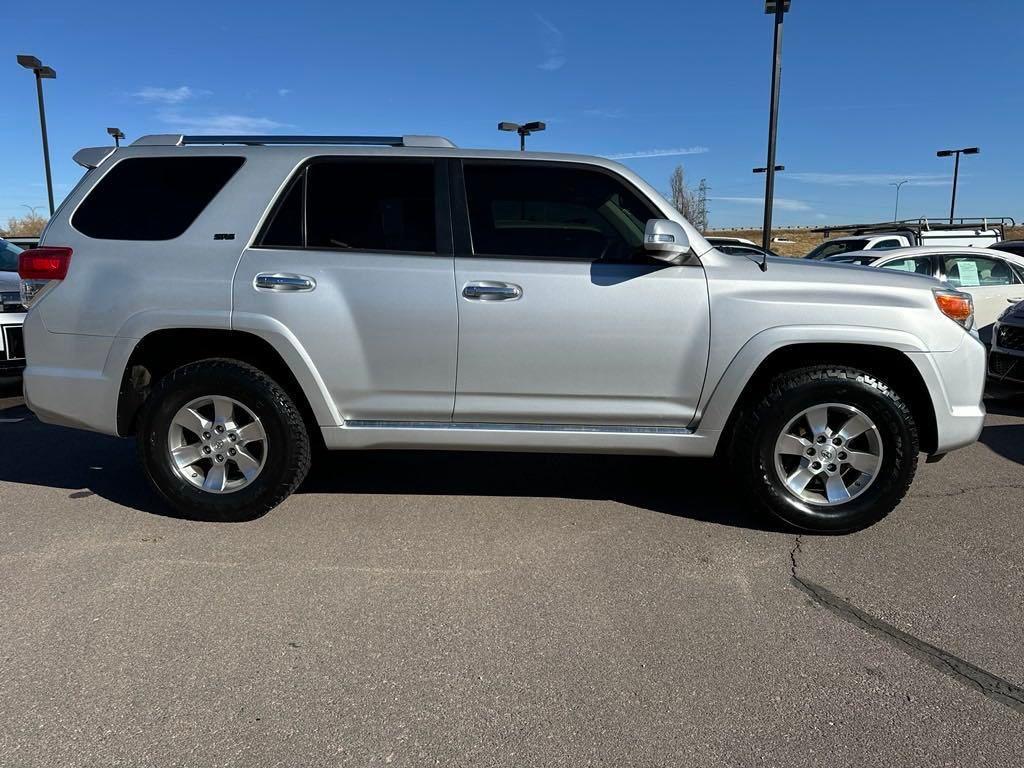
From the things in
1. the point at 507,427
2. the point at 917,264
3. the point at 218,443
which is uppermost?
the point at 917,264

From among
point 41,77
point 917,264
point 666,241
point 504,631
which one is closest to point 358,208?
point 666,241

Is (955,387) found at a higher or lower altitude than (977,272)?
lower

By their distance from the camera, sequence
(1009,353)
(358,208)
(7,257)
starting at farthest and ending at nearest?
(7,257) → (1009,353) → (358,208)

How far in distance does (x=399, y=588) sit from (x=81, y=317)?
223cm

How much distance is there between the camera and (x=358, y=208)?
13.2 feet

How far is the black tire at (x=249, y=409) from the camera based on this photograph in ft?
12.9

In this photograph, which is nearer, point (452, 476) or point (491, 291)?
point (491, 291)

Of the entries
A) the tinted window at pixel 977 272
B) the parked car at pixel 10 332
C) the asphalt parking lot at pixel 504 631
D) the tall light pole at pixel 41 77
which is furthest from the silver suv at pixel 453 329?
the tall light pole at pixel 41 77

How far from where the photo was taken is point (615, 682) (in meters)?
2.63

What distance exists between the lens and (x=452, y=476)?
495cm

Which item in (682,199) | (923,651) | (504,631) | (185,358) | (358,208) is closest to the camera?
(923,651)

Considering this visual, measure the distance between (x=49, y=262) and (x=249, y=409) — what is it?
1.28 metres

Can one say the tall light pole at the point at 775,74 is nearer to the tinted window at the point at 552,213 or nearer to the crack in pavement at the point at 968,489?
the crack in pavement at the point at 968,489

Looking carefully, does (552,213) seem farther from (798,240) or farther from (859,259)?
(798,240)
